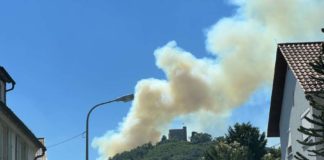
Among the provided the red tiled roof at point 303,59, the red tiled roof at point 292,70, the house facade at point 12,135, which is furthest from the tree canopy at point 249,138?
the house facade at point 12,135

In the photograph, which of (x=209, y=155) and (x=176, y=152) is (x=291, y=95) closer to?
(x=209, y=155)

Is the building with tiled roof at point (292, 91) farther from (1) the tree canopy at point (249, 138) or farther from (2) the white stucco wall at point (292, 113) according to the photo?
(1) the tree canopy at point (249, 138)

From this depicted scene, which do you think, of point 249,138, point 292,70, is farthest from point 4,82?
point 249,138

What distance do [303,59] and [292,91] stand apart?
1.74m

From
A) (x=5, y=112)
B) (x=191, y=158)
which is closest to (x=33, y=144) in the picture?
(x=5, y=112)

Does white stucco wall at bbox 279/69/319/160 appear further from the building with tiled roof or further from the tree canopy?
the tree canopy

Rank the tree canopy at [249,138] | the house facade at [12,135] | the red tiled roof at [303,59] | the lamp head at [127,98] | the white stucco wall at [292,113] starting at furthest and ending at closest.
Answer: the tree canopy at [249,138] → the white stucco wall at [292,113] → the red tiled roof at [303,59] → the lamp head at [127,98] → the house facade at [12,135]

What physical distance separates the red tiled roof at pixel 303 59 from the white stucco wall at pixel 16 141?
39.5ft

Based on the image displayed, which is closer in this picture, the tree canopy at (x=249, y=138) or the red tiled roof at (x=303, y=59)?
the red tiled roof at (x=303, y=59)

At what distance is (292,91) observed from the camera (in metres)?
34.1

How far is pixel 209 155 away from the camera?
8681 centimetres

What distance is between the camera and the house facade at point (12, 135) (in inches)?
1064

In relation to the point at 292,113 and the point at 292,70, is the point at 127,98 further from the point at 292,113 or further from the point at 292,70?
the point at 292,113

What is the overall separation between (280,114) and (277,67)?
3086mm
